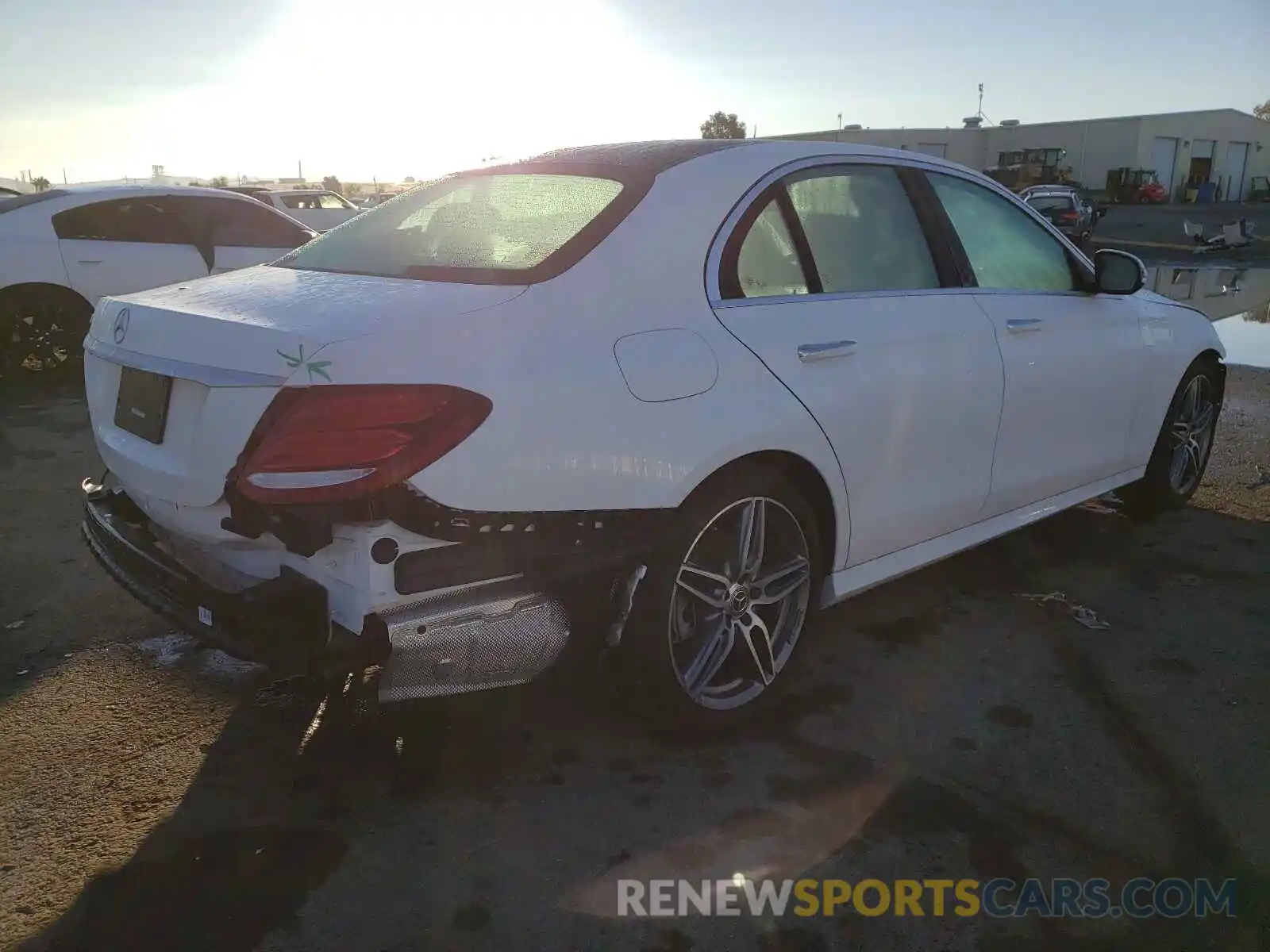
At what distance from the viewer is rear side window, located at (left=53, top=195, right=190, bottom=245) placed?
24.9 ft

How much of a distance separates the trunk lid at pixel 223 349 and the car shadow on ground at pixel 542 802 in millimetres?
612

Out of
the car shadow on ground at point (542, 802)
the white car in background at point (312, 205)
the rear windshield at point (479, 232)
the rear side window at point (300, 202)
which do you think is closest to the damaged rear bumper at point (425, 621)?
the car shadow on ground at point (542, 802)

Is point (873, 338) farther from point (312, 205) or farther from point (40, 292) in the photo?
point (312, 205)

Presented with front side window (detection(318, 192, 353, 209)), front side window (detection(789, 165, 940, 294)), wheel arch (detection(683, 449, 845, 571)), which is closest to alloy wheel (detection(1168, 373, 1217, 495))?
front side window (detection(789, 165, 940, 294))

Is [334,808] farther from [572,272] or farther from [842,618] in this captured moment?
[842,618]

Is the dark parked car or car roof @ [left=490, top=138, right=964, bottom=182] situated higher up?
car roof @ [left=490, top=138, right=964, bottom=182]

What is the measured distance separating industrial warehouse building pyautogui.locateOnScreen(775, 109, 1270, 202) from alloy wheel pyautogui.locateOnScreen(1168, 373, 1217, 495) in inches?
1899

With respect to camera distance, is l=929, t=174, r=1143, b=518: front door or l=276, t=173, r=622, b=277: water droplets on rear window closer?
l=276, t=173, r=622, b=277: water droplets on rear window

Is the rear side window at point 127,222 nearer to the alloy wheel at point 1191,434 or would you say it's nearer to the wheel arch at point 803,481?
the wheel arch at point 803,481

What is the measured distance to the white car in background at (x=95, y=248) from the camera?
24.2 ft

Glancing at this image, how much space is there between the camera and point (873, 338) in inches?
119

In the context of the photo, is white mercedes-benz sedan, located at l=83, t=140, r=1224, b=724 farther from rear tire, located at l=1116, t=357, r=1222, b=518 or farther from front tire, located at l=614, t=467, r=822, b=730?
rear tire, located at l=1116, t=357, r=1222, b=518

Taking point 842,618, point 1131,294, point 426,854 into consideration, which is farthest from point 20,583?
point 1131,294

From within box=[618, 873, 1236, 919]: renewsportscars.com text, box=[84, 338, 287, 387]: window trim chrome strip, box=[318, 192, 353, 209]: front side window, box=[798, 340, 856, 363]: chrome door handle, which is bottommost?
box=[618, 873, 1236, 919]: renewsportscars.com text
